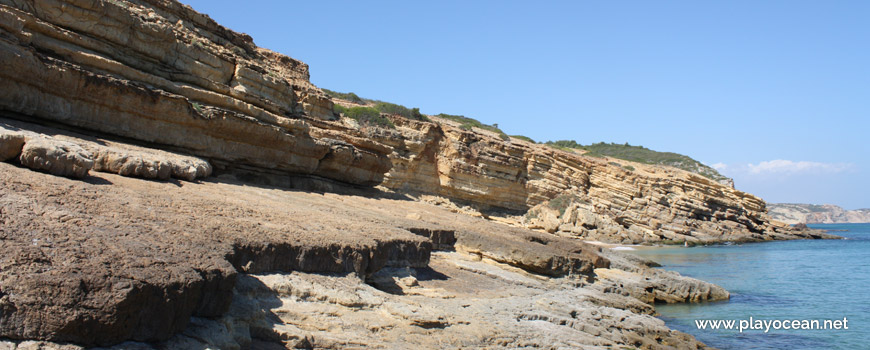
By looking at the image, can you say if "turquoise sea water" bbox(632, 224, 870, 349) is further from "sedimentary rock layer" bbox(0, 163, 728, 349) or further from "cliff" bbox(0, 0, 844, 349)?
"sedimentary rock layer" bbox(0, 163, 728, 349)

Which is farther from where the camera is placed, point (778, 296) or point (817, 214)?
point (817, 214)

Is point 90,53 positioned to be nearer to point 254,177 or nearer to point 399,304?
point 254,177

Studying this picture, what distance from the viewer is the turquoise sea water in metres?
12.7

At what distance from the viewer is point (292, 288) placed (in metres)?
6.50

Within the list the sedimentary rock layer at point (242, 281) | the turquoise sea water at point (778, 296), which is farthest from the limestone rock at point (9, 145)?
the turquoise sea water at point (778, 296)

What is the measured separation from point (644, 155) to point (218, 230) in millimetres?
83458

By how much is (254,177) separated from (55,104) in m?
5.52

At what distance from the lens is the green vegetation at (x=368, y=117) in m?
31.2

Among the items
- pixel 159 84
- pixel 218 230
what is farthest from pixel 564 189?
pixel 218 230

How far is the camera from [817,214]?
171875 millimetres

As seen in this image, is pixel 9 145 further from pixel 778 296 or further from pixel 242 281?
pixel 778 296

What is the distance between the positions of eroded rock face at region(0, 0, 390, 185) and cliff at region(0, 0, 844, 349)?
0.04 meters

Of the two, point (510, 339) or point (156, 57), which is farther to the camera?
point (156, 57)

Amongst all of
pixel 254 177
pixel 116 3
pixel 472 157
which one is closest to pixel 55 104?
pixel 116 3
